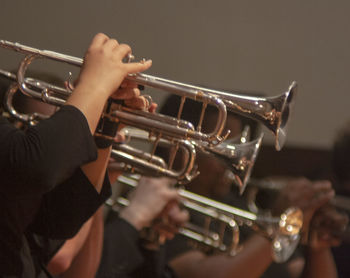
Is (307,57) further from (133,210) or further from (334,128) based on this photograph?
(133,210)

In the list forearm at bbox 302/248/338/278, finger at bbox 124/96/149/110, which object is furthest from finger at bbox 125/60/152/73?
forearm at bbox 302/248/338/278

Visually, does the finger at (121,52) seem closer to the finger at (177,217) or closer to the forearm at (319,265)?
the finger at (177,217)

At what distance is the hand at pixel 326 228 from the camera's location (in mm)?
2053

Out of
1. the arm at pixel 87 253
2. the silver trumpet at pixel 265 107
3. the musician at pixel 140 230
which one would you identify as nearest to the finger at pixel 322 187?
the musician at pixel 140 230

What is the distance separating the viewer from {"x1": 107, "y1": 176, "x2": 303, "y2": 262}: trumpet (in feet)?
6.68

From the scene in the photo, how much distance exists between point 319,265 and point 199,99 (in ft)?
3.66

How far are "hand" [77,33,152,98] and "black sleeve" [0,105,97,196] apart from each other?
93 mm

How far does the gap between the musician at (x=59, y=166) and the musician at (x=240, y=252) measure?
80 centimetres

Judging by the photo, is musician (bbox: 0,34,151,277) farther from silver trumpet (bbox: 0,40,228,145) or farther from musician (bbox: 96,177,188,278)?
musician (bbox: 96,177,188,278)

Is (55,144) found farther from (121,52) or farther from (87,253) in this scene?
(87,253)

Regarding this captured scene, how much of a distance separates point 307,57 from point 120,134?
4.50 feet

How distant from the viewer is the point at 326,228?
2059mm

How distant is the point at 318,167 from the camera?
2.51 m

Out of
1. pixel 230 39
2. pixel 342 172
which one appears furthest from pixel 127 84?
pixel 342 172
